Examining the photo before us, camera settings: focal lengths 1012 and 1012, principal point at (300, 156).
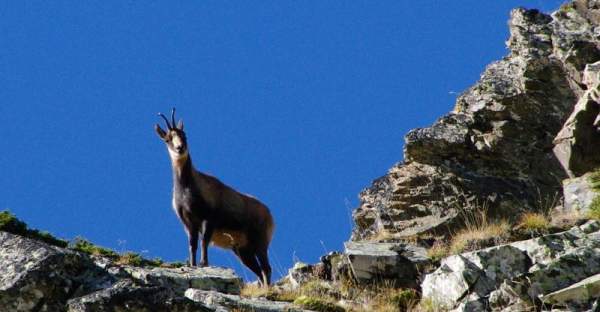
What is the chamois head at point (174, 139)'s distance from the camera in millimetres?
17266

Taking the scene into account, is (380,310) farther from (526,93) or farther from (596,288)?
(526,93)

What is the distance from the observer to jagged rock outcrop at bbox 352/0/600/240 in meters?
17.3

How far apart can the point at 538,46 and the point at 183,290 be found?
10.2m

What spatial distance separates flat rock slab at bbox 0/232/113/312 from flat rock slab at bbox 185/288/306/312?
4.11ft

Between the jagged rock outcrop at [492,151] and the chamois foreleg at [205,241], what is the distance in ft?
9.18

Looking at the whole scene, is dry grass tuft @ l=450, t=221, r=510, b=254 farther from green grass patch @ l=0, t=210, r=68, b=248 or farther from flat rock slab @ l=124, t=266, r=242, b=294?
green grass patch @ l=0, t=210, r=68, b=248

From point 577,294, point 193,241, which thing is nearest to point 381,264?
point 577,294

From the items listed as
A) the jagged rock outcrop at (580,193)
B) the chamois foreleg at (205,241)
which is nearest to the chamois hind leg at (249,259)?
the chamois foreleg at (205,241)

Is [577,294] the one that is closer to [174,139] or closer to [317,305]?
[317,305]

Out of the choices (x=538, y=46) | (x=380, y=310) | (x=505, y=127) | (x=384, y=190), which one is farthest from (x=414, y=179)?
(x=380, y=310)

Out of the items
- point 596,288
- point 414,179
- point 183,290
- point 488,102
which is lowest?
point 596,288

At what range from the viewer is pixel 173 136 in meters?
17.4

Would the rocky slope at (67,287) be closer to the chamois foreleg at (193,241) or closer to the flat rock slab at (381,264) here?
the flat rock slab at (381,264)

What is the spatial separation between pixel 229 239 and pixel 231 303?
6.66 metres
